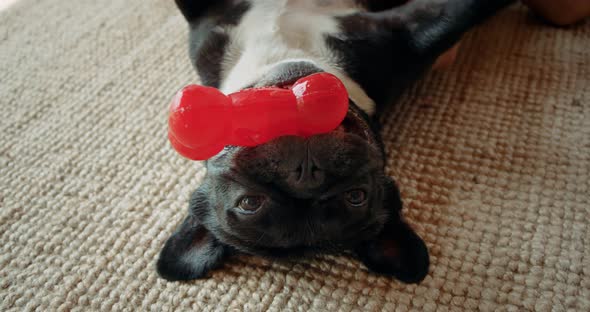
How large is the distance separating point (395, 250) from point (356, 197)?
0.44ft

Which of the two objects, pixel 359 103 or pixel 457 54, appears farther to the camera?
pixel 457 54

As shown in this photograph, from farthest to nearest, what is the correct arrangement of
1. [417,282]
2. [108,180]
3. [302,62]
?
[108,180]
[302,62]
[417,282]

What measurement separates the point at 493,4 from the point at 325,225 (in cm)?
68

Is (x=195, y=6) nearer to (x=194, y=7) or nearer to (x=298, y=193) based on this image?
(x=194, y=7)

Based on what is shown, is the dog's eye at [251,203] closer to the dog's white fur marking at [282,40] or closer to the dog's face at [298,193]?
the dog's face at [298,193]

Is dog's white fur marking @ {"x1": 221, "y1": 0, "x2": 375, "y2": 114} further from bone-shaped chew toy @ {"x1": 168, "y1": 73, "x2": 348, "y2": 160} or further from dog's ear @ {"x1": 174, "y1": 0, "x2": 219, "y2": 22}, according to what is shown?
bone-shaped chew toy @ {"x1": 168, "y1": 73, "x2": 348, "y2": 160}

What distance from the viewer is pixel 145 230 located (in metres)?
1.02

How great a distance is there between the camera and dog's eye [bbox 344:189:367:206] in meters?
0.82

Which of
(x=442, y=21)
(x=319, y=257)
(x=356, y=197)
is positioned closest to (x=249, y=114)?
(x=356, y=197)

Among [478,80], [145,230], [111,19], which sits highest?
[111,19]

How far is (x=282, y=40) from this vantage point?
108 centimetres

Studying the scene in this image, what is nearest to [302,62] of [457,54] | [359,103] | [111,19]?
[359,103]

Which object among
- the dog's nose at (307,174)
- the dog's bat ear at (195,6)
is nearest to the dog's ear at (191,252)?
the dog's nose at (307,174)

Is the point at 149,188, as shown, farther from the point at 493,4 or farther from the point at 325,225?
the point at 493,4
